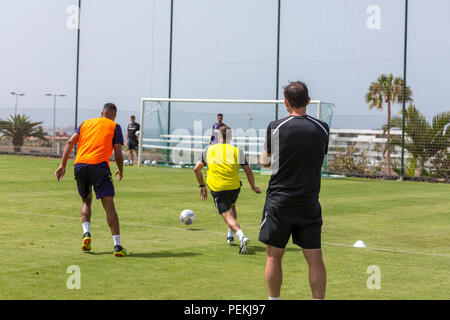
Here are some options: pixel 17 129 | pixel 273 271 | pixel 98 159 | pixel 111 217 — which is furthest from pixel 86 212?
pixel 17 129

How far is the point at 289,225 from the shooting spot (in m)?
5.97

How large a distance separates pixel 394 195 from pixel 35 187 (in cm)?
970

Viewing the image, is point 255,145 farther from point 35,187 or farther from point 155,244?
point 155,244

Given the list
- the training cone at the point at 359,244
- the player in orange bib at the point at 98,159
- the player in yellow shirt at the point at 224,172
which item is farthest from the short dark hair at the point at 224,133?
the training cone at the point at 359,244

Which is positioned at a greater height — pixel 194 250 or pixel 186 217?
pixel 186 217

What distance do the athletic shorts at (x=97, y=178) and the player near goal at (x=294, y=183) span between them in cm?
396

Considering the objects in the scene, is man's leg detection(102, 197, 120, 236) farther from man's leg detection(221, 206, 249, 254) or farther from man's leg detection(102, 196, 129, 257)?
man's leg detection(221, 206, 249, 254)

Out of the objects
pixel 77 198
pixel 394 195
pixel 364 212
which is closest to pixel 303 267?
pixel 364 212

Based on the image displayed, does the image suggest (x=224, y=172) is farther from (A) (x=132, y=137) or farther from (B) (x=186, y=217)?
(A) (x=132, y=137)

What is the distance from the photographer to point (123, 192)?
1766 centimetres

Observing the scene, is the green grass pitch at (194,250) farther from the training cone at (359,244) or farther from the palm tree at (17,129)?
the palm tree at (17,129)

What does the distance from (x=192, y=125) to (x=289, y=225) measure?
24487mm

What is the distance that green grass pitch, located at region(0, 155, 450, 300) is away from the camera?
24.5 feet

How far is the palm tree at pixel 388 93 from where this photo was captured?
26441 millimetres
